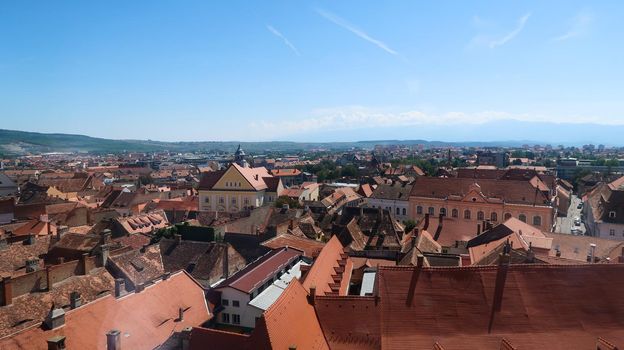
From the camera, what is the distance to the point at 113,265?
28.0 m

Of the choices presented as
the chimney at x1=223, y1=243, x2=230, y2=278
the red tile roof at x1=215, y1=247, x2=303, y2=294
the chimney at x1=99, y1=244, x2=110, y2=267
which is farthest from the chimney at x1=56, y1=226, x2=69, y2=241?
the red tile roof at x1=215, y1=247, x2=303, y2=294

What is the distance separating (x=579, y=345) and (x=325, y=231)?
34.7m

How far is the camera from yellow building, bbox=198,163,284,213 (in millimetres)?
74000

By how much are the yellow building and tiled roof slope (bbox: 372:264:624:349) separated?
5731 cm

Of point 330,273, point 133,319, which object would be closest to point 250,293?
point 330,273

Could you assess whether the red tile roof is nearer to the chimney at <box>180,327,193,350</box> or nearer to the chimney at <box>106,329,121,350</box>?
the chimney at <box>180,327,193,350</box>

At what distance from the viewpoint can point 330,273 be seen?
25.3 metres

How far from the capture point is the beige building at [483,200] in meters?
58.1

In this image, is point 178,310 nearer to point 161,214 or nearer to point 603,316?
point 603,316

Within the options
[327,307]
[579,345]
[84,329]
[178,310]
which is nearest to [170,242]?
[178,310]

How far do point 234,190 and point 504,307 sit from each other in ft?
202

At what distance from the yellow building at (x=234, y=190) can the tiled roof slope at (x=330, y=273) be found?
147 feet

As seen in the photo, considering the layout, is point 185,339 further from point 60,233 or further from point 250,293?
point 60,233

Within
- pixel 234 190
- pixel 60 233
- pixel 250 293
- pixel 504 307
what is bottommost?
pixel 234 190
